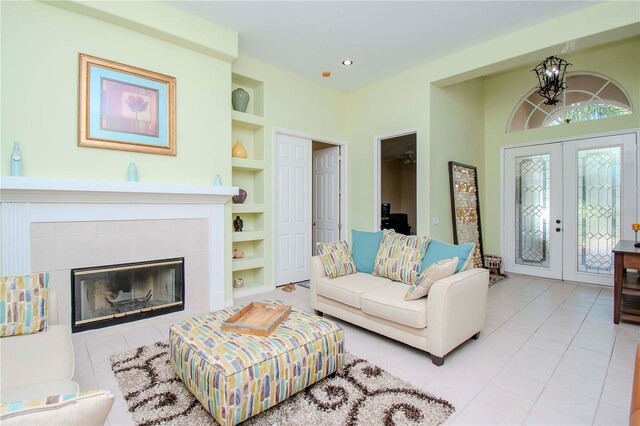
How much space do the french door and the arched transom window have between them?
38cm

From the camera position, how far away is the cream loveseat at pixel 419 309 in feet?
7.70

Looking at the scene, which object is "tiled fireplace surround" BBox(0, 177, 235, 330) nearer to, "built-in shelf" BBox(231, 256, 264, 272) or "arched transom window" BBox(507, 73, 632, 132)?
"built-in shelf" BBox(231, 256, 264, 272)

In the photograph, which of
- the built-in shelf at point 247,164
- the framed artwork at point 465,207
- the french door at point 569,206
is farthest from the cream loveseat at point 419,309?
the french door at point 569,206

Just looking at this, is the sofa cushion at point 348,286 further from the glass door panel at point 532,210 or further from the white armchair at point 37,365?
the glass door panel at point 532,210

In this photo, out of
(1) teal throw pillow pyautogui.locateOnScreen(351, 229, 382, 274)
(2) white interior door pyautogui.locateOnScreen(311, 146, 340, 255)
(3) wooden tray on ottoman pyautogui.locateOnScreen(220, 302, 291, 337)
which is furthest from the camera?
(2) white interior door pyautogui.locateOnScreen(311, 146, 340, 255)

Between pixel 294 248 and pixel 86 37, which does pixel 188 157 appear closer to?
pixel 86 37

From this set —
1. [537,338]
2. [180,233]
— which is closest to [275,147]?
[180,233]

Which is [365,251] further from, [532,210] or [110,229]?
[532,210]

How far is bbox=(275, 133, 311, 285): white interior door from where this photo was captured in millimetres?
4707

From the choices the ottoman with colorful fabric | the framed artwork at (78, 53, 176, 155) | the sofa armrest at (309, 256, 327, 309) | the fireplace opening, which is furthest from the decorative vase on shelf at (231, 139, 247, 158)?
the ottoman with colorful fabric

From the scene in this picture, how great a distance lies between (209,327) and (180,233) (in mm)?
1563

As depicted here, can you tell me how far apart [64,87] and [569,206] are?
6563mm

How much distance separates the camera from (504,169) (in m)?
5.61

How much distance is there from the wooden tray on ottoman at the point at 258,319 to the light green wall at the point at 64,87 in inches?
69.2
